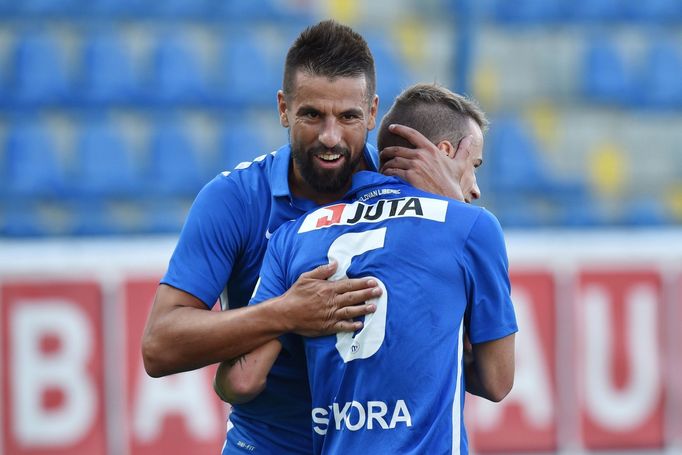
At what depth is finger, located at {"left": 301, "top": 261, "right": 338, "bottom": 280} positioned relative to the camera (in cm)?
237

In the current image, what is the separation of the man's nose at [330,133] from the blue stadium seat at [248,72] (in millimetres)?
4683

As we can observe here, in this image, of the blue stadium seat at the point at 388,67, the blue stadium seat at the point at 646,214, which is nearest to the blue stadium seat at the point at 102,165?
the blue stadium seat at the point at 388,67

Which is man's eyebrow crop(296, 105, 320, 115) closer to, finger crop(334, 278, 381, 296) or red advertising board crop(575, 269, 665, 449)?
finger crop(334, 278, 381, 296)

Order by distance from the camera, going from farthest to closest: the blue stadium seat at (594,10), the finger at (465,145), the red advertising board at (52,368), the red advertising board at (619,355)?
the blue stadium seat at (594,10)
the red advertising board at (619,355)
the red advertising board at (52,368)
the finger at (465,145)

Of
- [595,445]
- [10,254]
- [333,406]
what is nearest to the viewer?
[333,406]

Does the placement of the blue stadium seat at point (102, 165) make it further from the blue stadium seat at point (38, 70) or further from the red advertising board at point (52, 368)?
the red advertising board at point (52, 368)

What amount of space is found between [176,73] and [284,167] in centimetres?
463

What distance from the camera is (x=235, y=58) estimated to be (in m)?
7.43

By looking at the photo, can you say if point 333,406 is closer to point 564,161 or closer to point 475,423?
point 475,423

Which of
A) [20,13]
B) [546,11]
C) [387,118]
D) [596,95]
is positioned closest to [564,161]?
[596,95]

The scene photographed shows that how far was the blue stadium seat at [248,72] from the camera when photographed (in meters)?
7.29

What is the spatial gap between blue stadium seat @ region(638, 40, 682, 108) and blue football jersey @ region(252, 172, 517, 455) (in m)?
5.84

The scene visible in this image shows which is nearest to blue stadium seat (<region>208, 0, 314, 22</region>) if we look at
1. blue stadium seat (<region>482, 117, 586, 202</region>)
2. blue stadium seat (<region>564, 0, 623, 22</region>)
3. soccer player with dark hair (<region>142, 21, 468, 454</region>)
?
blue stadium seat (<region>482, 117, 586, 202</region>)

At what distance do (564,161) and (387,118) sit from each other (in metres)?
5.31
